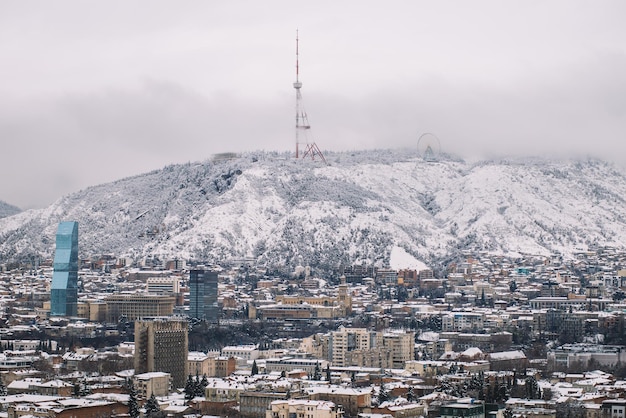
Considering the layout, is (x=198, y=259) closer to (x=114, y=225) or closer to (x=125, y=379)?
(x=114, y=225)

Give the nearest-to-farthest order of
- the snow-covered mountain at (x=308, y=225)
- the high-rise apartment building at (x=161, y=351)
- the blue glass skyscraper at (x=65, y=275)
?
the high-rise apartment building at (x=161, y=351) → the blue glass skyscraper at (x=65, y=275) → the snow-covered mountain at (x=308, y=225)

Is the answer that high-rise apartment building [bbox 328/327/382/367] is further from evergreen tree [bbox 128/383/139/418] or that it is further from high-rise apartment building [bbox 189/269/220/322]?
evergreen tree [bbox 128/383/139/418]

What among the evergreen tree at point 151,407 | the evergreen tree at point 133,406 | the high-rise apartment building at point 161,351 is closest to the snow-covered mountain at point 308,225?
the high-rise apartment building at point 161,351

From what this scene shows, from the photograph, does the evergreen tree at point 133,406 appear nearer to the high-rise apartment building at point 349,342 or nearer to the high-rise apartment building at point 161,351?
the high-rise apartment building at point 161,351

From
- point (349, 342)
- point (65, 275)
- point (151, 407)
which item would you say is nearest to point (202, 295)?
point (65, 275)

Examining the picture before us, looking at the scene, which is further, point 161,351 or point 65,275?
point 65,275

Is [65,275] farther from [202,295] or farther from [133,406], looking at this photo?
[133,406]

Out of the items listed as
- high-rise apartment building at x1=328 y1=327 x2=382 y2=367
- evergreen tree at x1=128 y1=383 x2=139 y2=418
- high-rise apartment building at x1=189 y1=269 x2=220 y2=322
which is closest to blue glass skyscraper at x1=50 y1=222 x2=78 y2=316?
high-rise apartment building at x1=189 y1=269 x2=220 y2=322
